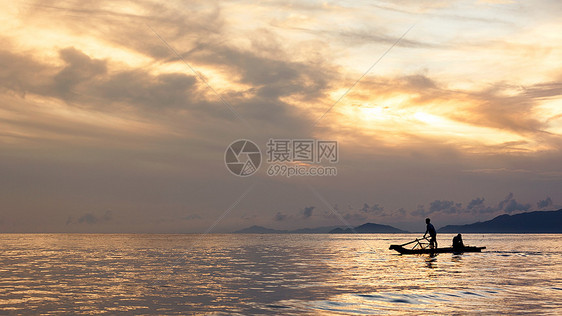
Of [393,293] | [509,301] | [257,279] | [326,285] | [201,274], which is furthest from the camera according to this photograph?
[201,274]

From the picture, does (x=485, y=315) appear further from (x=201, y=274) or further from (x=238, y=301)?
(x=201, y=274)

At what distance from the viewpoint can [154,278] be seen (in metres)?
31.9

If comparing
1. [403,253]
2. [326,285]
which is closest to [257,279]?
[326,285]

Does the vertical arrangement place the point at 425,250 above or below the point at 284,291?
above

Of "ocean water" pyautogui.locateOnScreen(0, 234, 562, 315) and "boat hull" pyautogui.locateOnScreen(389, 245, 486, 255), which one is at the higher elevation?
"boat hull" pyautogui.locateOnScreen(389, 245, 486, 255)

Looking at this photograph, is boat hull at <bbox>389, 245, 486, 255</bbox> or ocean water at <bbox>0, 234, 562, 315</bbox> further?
boat hull at <bbox>389, 245, 486, 255</bbox>

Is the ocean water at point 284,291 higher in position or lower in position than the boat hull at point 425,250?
lower

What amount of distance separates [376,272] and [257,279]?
900cm

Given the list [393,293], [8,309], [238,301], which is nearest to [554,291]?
[393,293]

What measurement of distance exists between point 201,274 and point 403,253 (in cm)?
2892

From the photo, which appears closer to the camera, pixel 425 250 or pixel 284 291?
pixel 284 291

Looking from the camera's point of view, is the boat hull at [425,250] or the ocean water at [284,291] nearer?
the ocean water at [284,291]

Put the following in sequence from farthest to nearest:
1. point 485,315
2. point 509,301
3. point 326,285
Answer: point 326,285
point 509,301
point 485,315

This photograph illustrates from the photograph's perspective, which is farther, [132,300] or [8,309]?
[132,300]
